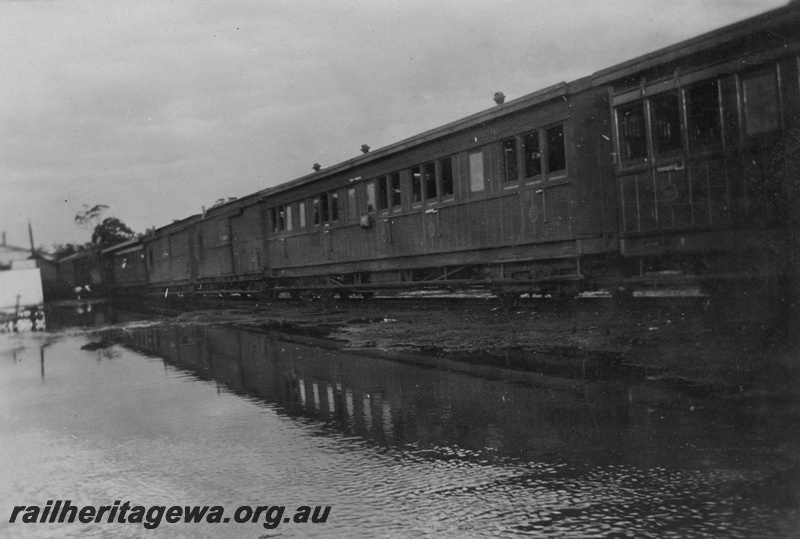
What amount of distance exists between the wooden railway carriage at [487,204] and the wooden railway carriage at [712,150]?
59 cm

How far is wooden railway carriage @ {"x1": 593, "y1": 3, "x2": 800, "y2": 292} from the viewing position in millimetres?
7359

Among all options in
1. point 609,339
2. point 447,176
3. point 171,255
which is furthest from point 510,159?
point 171,255

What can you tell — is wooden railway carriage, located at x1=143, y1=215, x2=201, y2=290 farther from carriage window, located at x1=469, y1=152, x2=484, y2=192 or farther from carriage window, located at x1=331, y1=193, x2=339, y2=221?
carriage window, located at x1=469, y1=152, x2=484, y2=192

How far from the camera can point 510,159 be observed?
1158 cm

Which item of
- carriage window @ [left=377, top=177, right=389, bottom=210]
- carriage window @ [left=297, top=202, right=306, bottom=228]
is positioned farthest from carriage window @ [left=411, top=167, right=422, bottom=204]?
carriage window @ [left=297, top=202, right=306, bottom=228]

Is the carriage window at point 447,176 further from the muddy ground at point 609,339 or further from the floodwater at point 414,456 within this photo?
the floodwater at point 414,456

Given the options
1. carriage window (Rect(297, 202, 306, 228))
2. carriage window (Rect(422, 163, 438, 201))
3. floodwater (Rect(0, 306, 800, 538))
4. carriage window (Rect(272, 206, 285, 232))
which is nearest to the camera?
floodwater (Rect(0, 306, 800, 538))

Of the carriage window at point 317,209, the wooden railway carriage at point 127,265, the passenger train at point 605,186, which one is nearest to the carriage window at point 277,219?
the carriage window at point 317,209

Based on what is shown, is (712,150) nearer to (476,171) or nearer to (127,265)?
(476,171)

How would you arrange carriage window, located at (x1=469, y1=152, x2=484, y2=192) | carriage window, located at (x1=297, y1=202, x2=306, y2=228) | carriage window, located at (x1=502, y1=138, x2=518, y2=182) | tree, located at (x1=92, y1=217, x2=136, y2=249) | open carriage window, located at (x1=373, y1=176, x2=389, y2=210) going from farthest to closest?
tree, located at (x1=92, y1=217, x2=136, y2=249)
carriage window, located at (x1=297, y1=202, x2=306, y2=228)
open carriage window, located at (x1=373, y1=176, x2=389, y2=210)
carriage window, located at (x1=469, y1=152, x2=484, y2=192)
carriage window, located at (x1=502, y1=138, x2=518, y2=182)

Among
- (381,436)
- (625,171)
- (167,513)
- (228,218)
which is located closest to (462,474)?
(381,436)

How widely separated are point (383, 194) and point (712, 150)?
8.42 meters

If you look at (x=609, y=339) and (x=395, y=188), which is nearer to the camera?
(x=609, y=339)

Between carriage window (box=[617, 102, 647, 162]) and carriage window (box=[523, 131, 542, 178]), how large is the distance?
1687mm
